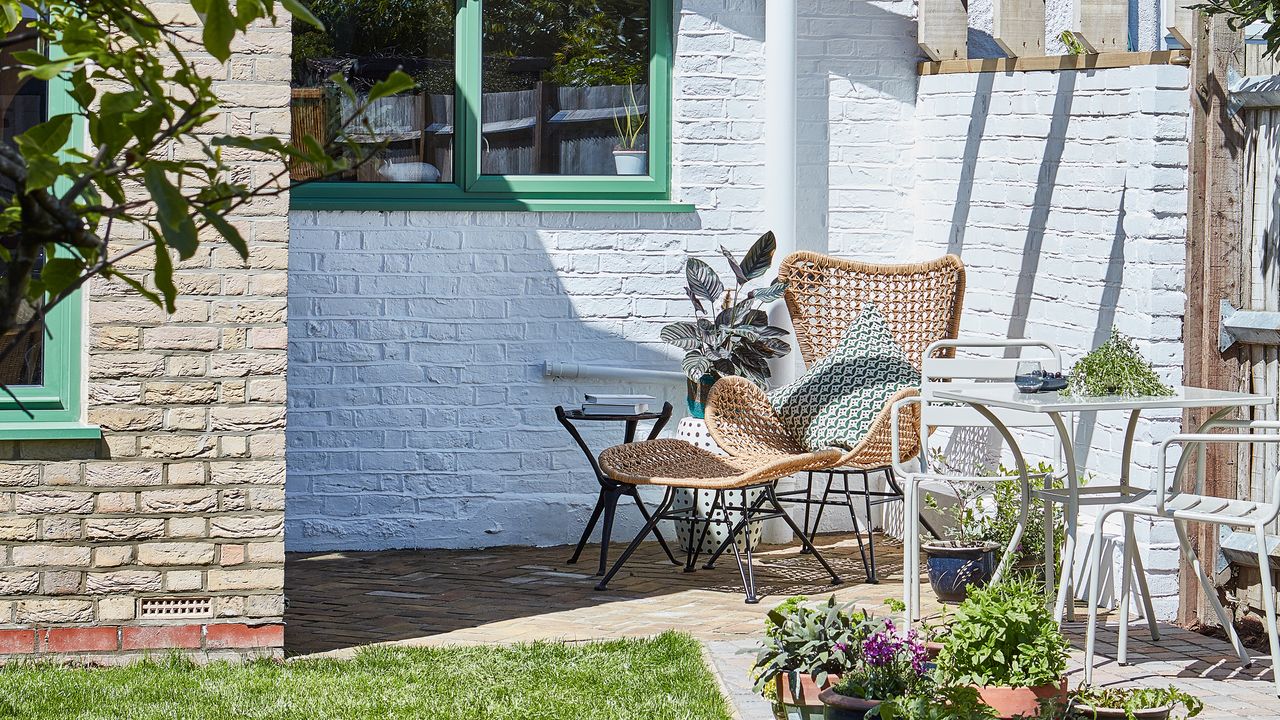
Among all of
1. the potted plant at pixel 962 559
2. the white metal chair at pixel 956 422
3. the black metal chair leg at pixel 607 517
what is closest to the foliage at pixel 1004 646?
the white metal chair at pixel 956 422

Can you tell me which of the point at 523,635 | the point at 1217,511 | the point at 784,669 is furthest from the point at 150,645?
the point at 1217,511

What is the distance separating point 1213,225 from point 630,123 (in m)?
2.72

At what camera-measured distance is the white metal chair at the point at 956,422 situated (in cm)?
428

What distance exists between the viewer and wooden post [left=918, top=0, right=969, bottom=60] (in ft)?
20.5

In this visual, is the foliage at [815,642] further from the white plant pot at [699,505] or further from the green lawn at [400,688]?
the white plant pot at [699,505]

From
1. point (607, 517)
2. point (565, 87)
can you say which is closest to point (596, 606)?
point (607, 517)

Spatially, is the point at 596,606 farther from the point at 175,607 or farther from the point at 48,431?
the point at 48,431

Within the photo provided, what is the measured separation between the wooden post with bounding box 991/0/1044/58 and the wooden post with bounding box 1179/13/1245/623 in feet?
3.77

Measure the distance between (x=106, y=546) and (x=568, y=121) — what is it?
3030mm

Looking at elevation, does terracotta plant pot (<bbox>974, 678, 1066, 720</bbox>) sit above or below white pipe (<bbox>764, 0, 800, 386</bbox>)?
below

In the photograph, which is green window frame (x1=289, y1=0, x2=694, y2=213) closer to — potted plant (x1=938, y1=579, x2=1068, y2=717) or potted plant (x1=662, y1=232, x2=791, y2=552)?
potted plant (x1=662, y1=232, x2=791, y2=552)

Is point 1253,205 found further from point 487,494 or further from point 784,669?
point 487,494

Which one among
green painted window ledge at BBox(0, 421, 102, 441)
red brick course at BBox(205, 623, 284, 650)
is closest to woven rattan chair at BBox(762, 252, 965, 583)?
red brick course at BBox(205, 623, 284, 650)

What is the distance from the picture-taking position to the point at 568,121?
6.34 m
